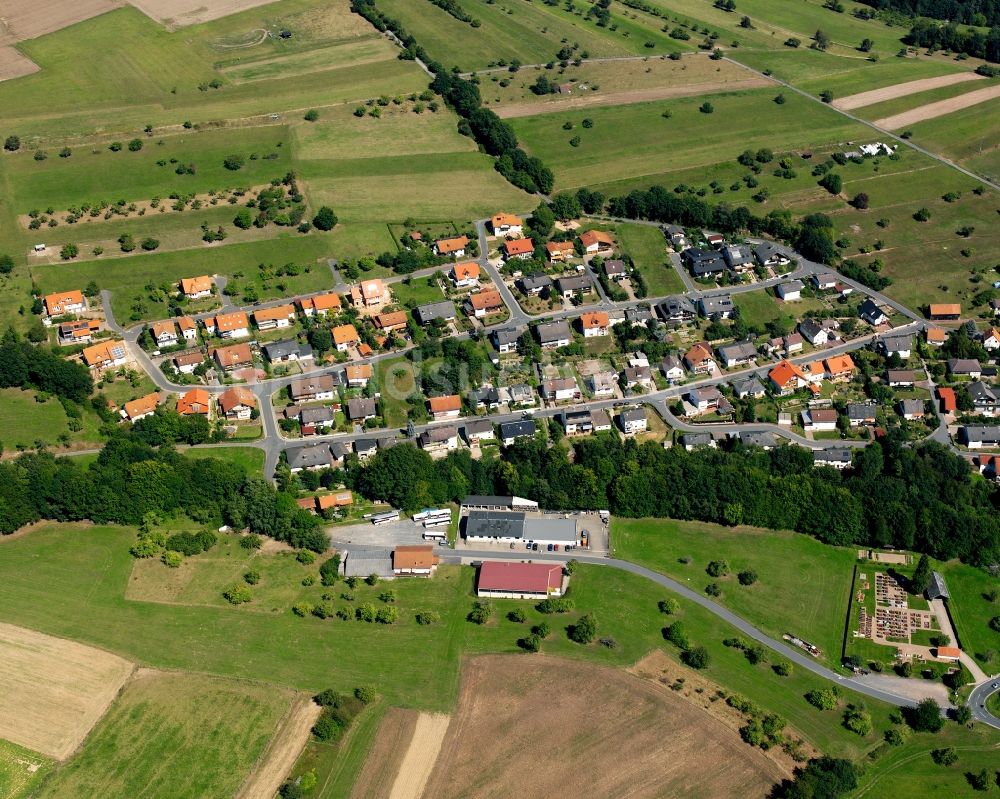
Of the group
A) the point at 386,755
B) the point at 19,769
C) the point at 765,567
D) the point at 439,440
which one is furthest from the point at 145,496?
the point at 765,567

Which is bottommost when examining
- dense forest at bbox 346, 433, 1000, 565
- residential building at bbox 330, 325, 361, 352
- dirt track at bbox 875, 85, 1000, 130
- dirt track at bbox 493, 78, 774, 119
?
dense forest at bbox 346, 433, 1000, 565

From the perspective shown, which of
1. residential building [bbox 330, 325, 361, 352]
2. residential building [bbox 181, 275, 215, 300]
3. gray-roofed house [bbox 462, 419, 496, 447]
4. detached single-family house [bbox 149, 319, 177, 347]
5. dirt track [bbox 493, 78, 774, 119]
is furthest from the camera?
dirt track [bbox 493, 78, 774, 119]

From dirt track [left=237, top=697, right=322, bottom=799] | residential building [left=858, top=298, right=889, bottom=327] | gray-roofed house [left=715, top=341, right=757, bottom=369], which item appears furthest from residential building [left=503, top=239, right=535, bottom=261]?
dirt track [left=237, top=697, right=322, bottom=799]

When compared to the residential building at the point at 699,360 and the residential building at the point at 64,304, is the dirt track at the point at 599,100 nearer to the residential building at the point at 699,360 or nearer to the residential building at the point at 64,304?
the residential building at the point at 699,360

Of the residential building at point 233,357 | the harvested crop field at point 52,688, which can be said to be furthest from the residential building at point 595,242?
the harvested crop field at point 52,688

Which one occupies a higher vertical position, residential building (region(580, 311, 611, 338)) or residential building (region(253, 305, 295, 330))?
residential building (region(253, 305, 295, 330))

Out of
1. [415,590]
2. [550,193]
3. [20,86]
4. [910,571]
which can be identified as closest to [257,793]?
[415,590]

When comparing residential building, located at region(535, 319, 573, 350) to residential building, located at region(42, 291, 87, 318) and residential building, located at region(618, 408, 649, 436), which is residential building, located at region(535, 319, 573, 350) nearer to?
residential building, located at region(618, 408, 649, 436)

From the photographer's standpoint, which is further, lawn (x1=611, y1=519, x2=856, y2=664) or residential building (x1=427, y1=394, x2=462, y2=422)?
residential building (x1=427, y1=394, x2=462, y2=422)
